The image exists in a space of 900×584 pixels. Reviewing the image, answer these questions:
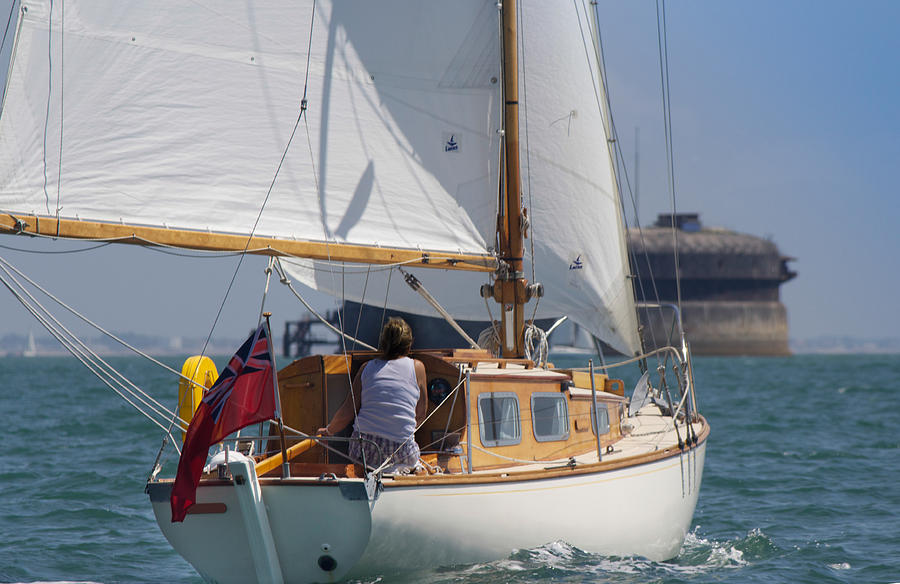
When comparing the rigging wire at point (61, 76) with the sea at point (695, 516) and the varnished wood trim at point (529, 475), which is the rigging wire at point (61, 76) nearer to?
the varnished wood trim at point (529, 475)

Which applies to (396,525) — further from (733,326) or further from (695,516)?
(733,326)

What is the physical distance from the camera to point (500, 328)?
11852 millimetres

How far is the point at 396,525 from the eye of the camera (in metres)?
7.59

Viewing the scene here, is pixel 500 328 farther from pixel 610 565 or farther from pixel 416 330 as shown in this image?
pixel 416 330

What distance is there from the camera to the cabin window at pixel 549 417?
942 centimetres

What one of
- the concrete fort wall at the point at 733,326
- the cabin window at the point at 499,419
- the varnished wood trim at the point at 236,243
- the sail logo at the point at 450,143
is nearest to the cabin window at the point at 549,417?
the cabin window at the point at 499,419

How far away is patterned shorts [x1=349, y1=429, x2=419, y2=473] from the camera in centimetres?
795

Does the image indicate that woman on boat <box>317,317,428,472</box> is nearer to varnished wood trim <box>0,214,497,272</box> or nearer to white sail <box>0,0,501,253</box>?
varnished wood trim <box>0,214,497,272</box>


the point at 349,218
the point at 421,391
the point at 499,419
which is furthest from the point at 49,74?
the point at 499,419

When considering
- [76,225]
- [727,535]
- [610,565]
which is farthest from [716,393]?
[76,225]

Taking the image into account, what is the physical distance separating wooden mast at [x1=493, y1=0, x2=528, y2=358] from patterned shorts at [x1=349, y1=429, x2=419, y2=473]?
353cm

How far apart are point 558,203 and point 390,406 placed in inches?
206

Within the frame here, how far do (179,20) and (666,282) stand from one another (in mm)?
98864

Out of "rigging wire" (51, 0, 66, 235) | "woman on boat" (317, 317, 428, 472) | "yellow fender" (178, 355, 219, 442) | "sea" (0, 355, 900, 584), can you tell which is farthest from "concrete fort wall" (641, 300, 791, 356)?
"rigging wire" (51, 0, 66, 235)
